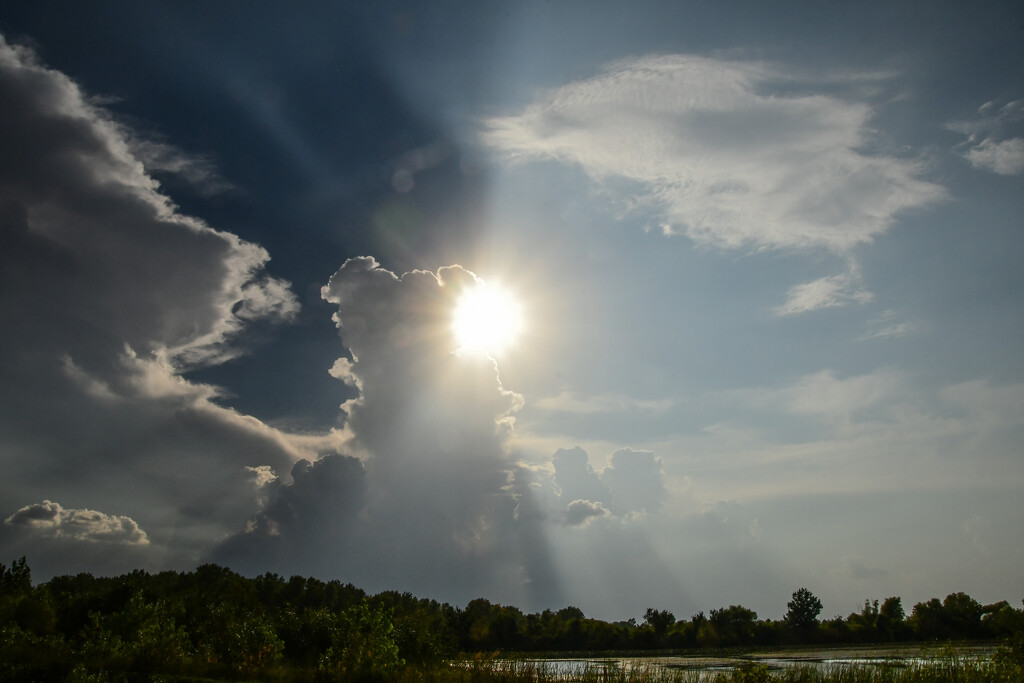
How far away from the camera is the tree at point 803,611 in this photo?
160500 mm

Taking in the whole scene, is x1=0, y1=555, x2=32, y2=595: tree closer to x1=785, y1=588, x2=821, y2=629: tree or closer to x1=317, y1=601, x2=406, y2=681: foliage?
x1=317, y1=601, x2=406, y2=681: foliage

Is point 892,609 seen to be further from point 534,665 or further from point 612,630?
point 534,665

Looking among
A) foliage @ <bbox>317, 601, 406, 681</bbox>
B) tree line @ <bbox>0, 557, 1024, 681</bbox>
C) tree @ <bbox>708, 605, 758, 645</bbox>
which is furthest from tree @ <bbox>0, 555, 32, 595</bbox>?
tree @ <bbox>708, 605, 758, 645</bbox>

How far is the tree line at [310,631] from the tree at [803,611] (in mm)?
258

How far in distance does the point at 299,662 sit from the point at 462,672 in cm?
3714

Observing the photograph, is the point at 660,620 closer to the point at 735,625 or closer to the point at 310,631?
the point at 735,625

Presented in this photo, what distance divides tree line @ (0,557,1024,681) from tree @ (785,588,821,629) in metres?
0.26

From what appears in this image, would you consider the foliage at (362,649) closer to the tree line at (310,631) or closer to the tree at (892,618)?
the tree line at (310,631)

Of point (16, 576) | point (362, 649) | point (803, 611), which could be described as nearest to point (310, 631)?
point (362, 649)

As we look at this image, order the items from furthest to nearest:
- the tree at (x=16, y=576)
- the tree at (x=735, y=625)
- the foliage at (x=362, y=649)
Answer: the tree at (x=735, y=625) → the tree at (x=16, y=576) → the foliage at (x=362, y=649)

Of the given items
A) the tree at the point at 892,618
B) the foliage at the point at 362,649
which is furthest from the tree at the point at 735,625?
the foliage at the point at 362,649

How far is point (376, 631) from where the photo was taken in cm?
4431

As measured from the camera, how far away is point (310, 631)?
243 feet

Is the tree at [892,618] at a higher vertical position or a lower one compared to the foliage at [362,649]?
lower
